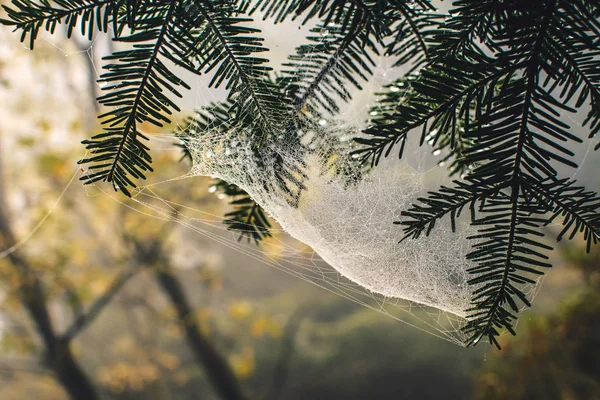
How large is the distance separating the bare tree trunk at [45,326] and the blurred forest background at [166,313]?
0.01 meters

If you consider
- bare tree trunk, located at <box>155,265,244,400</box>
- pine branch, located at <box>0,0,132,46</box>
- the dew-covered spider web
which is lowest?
bare tree trunk, located at <box>155,265,244,400</box>

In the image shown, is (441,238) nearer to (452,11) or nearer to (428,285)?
(428,285)

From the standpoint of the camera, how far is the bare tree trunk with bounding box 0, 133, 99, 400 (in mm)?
3705

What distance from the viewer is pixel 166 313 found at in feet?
16.1

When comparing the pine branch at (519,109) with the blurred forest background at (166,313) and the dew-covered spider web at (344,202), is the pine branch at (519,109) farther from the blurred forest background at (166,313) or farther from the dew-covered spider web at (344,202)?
the blurred forest background at (166,313)

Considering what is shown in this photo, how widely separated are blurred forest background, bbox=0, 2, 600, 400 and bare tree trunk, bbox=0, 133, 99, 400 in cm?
1

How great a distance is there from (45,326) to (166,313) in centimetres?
137

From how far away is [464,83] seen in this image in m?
0.45

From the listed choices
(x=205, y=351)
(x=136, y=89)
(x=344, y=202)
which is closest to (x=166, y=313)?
(x=205, y=351)

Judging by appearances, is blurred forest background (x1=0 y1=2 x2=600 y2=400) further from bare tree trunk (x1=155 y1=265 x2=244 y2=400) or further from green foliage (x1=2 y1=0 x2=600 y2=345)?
green foliage (x1=2 y1=0 x2=600 y2=345)

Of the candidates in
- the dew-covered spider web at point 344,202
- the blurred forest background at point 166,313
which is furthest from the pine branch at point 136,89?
the blurred forest background at point 166,313

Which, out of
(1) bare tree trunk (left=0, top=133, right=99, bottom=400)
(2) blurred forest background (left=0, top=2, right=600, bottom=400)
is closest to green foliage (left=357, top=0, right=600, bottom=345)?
(2) blurred forest background (left=0, top=2, right=600, bottom=400)

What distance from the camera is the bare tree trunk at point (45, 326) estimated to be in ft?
12.2

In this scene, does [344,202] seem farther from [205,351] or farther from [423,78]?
[205,351]
